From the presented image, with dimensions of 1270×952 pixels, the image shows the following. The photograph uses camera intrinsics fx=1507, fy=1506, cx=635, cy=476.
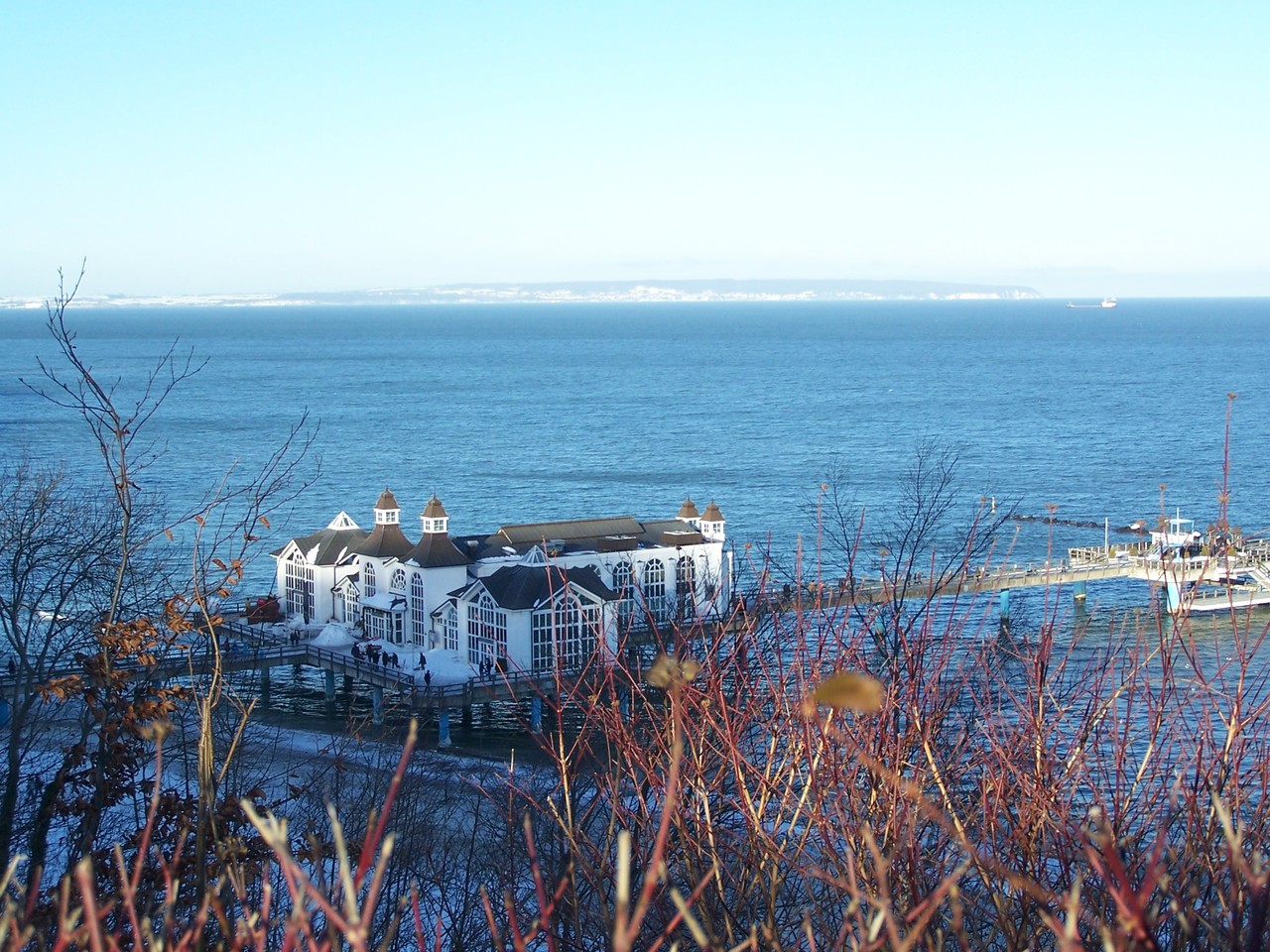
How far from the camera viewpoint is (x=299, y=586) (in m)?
36.6

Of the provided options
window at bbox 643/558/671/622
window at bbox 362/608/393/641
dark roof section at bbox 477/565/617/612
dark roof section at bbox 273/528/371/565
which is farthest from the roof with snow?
window at bbox 643/558/671/622

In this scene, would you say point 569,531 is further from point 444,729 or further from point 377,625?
point 444,729

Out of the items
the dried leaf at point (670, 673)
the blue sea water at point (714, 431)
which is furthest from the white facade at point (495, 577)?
the dried leaf at point (670, 673)

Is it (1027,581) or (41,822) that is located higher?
(41,822)

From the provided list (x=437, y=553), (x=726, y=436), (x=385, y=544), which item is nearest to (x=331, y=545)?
(x=385, y=544)

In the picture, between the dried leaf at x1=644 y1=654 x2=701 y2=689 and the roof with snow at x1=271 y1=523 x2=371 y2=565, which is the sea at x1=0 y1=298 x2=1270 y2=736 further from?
the dried leaf at x1=644 y1=654 x2=701 y2=689

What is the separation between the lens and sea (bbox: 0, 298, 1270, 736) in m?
53.4

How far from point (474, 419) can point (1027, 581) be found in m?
52.4

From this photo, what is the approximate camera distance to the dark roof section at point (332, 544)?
35812 millimetres

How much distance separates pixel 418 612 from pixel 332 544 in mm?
3651

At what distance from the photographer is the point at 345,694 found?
1329 inches

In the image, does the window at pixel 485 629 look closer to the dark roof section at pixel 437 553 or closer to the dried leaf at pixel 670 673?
the dark roof section at pixel 437 553

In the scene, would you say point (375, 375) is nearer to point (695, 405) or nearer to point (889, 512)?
point (695, 405)

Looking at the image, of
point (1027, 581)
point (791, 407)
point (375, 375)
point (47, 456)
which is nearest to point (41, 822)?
point (1027, 581)
